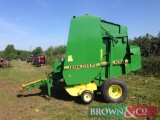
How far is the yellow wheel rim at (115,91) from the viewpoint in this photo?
782 cm

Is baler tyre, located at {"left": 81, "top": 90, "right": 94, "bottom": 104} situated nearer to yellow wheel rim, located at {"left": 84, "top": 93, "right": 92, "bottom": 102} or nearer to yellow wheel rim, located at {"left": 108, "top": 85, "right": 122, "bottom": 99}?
yellow wheel rim, located at {"left": 84, "top": 93, "right": 92, "bottom": 102}

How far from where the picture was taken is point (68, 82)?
7.76m

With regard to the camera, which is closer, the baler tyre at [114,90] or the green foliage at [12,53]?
the baler tyre at [114,90]

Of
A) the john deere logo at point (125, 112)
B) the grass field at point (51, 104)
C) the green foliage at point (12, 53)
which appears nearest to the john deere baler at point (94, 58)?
the grass field at point (51, 104)

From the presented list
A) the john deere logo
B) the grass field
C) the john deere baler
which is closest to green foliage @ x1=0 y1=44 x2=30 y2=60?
the grass field

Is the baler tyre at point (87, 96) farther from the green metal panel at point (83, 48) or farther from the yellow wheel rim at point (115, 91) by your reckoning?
the yellow wheel rim at point (115, 91)

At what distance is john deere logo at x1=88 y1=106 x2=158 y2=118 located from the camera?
20.4ft

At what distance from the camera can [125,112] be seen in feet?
20.6

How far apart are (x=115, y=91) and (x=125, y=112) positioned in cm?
168

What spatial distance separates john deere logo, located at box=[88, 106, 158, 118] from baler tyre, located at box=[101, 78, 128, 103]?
0.87 m

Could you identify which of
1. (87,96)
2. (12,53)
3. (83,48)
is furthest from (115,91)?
(12,53)

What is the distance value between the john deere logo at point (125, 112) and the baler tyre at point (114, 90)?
2.85ft

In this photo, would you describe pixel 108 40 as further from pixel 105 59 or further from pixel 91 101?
pixel 91 101

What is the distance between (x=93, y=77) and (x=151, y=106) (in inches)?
89.3
